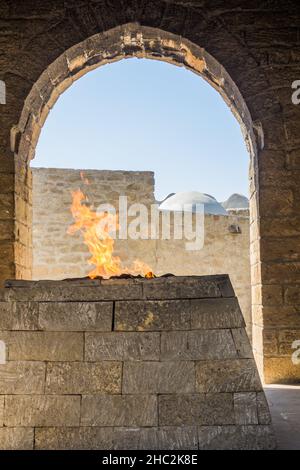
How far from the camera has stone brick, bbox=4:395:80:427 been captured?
81.4 inches

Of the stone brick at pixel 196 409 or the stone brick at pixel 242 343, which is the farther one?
the stone brick at pixel 242 343

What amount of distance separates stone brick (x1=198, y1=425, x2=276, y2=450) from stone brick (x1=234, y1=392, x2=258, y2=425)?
0.03m

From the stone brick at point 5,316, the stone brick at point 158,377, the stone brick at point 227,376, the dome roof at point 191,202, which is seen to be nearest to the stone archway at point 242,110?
the stone brick at point 5,316

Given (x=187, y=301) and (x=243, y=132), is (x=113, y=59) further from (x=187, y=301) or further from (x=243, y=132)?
(x=187, y=301)

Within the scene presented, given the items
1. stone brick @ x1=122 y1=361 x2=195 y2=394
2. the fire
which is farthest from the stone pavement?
the fire

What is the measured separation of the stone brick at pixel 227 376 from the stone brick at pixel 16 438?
0.80 metres

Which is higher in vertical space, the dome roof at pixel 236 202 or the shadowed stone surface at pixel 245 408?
the dome roof at pixel 236 202

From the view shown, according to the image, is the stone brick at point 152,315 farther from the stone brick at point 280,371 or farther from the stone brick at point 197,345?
the stone brick at point 280,371

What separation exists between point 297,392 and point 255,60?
3.12m

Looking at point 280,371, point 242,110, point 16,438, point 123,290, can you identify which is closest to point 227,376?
point 123,290

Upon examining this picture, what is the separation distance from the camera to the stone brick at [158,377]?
211cm

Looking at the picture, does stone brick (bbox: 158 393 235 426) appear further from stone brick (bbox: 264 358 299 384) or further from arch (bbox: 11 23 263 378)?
arch (bbox: 11 23 263 378)

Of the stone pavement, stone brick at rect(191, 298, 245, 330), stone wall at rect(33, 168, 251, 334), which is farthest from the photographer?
stone wall at rect(33, 168, 251, 334)

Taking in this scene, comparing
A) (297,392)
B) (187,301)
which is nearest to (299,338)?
(297,392)
